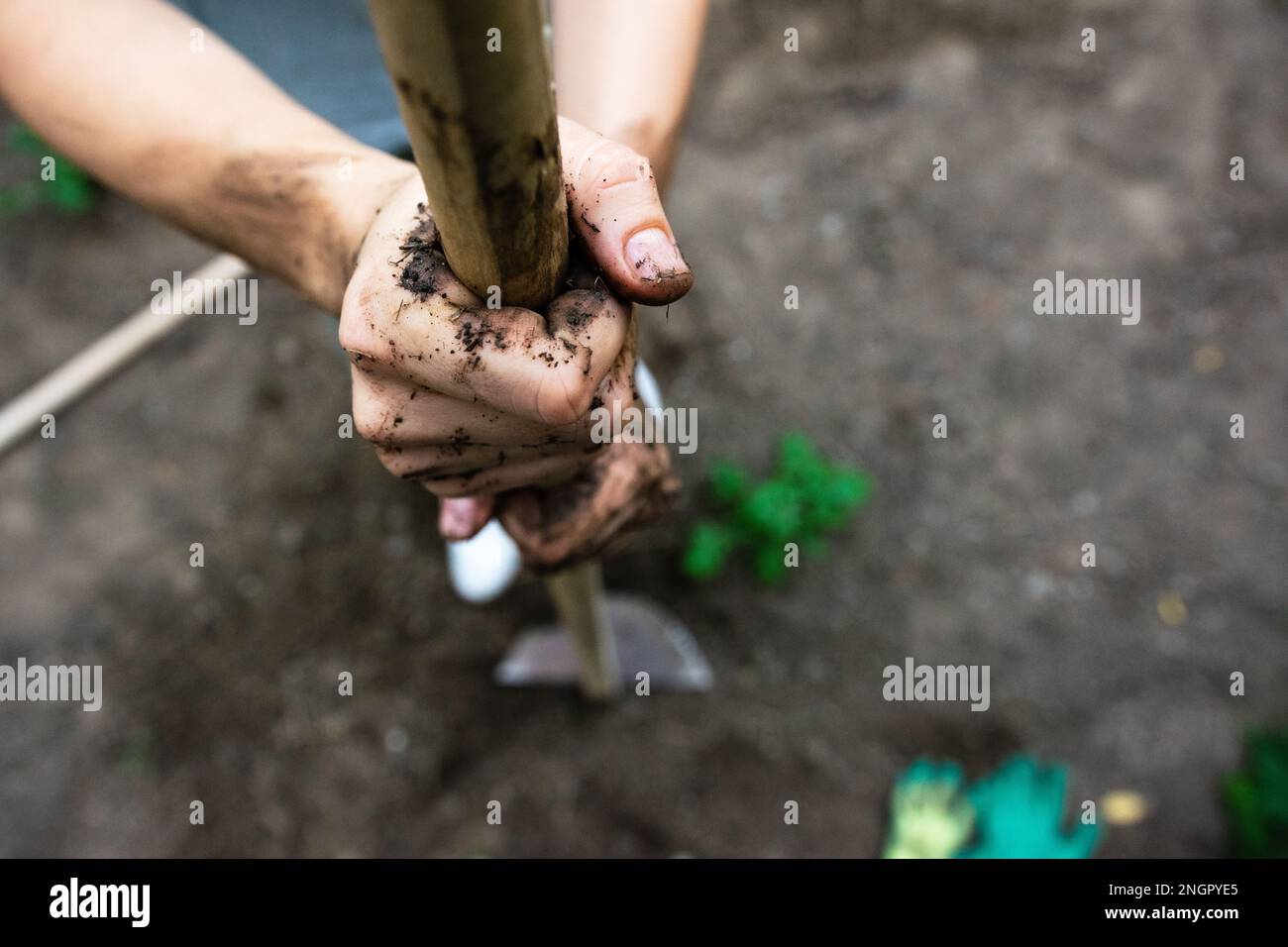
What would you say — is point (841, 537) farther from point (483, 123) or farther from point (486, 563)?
point (483, 123)

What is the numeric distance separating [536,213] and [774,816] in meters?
2.25

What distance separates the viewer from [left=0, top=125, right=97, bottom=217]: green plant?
11.3ft

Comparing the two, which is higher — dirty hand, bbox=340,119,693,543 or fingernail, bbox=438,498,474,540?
dirty hand, bbox=340,119,693,543

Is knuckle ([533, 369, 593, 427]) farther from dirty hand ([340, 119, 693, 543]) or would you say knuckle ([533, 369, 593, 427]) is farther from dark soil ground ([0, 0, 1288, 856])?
dark soil ground ([0, 0, 1288, 856])

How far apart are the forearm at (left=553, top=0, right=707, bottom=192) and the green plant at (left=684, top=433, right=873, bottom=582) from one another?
4.77 ft

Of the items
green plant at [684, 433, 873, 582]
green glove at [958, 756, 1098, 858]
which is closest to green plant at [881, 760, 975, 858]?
green glove at [958, 756, 1098, 858]

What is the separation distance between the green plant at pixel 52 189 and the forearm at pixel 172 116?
2491mm

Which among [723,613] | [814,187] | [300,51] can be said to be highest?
[814,187]

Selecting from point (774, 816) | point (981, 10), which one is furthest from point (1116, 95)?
point (774, 816)

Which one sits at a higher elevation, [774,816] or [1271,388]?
[1271,388]

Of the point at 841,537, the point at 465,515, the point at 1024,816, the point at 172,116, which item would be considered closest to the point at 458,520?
the point at 465,515

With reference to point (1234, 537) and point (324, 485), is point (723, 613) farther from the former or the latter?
point (1234, 537)

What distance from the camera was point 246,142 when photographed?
125cm

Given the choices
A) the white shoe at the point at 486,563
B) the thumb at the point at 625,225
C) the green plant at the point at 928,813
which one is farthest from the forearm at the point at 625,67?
the green plant at the point at 928,813
